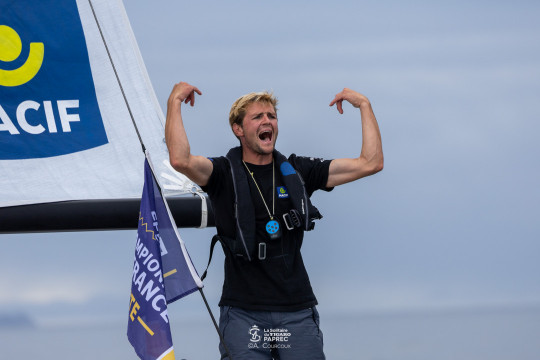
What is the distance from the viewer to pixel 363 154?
5250 millimetres

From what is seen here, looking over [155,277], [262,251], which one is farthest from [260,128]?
[155,277]

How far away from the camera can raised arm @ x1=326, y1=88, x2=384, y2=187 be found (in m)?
5.23

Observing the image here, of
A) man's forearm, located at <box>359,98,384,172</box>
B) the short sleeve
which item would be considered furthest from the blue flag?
man's forearm, located at <box>359,98,384,172</box>

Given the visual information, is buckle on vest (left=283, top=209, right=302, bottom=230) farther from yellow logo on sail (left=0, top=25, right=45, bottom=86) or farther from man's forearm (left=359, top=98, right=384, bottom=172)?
yellow logo on sail (left=0, top=25, right=45, bottom=86)

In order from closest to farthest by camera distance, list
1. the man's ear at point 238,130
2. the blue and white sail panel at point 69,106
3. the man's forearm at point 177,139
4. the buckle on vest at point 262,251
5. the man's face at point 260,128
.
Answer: the man's forearm at point 177,139 < the buckle on vest at point 262,251 < the man's face at point 260,128 < the man's ear at point 238,130 < the blue and white sail panel at point 69,106

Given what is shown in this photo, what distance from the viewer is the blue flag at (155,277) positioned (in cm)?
500

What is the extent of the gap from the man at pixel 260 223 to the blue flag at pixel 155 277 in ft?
0.83

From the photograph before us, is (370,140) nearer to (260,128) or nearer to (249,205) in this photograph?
(260,128)

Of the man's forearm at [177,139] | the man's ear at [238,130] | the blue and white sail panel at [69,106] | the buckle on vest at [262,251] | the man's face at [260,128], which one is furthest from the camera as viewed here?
the blue and white sail panel at [69,106]

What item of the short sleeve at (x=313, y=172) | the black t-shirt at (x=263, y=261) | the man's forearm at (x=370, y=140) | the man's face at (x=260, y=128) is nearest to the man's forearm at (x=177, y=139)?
the black t-shirt at (x=263, y=261)

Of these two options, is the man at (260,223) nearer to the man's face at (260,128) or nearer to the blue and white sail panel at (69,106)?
the man's face at (260,128)

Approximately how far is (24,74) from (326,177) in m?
2.17

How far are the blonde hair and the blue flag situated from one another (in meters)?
0.55

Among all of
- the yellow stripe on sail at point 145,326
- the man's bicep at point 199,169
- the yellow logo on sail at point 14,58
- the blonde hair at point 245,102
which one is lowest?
the yellow stripe on sail at point 145,326
